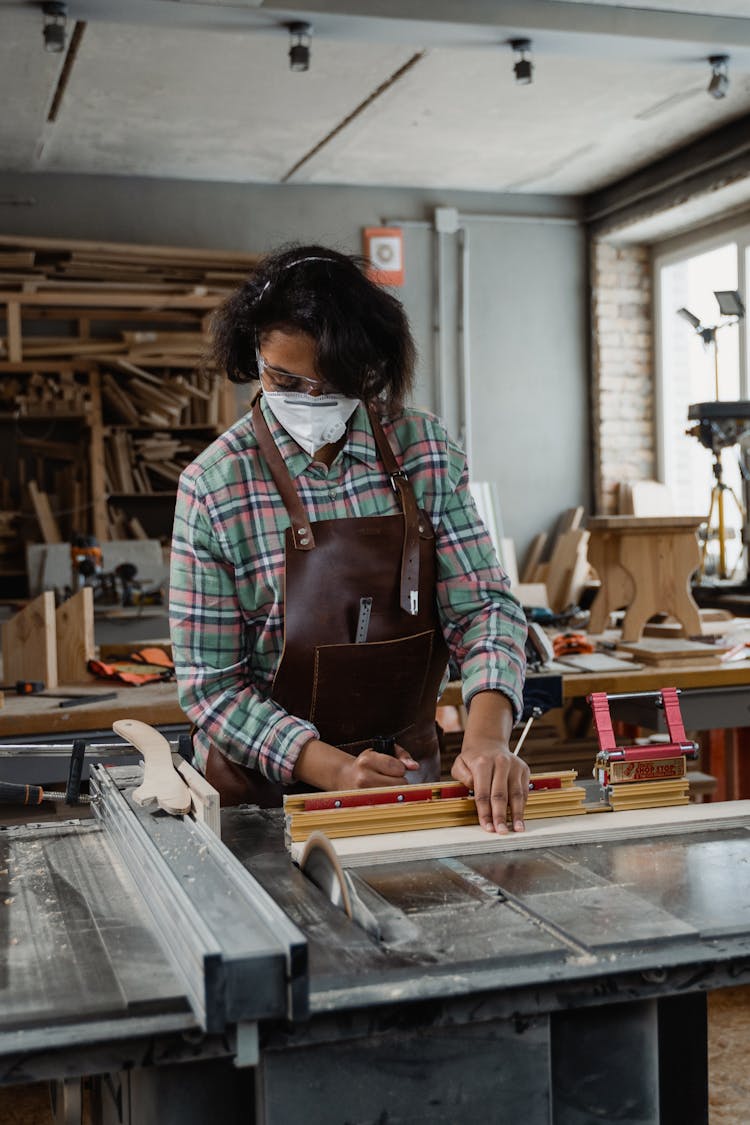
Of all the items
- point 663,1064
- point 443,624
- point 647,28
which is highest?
point 647,28

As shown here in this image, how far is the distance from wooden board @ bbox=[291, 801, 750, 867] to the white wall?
6329 mm

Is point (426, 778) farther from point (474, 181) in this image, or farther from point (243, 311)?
point (474, 181)

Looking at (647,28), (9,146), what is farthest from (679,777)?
(9,146)

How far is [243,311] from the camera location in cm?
199

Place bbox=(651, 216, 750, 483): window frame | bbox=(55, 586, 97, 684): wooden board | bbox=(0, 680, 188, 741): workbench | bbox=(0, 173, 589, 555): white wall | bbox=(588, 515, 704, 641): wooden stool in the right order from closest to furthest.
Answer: bbox=(0, 680, 188, 741): workbench → bbox=(55, 586, 97, 684): wooden board → bbox=(588, 515, 704, 641): wooden stool → bbox=(651, 216, 750, 483): window frame → bbox=(0, 173, 589, 555): white wall

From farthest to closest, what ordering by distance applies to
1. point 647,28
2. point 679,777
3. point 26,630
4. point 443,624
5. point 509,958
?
point 647,28 → point 26,630 → point 443,624 → point 679,777 → point 509,958

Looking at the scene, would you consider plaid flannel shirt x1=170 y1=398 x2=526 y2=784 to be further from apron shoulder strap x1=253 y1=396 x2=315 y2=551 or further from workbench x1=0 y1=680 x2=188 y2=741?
workbench x1=0 y1=680 x2=188 y2=741

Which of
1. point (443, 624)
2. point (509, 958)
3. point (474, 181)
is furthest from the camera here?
point (474, 181)

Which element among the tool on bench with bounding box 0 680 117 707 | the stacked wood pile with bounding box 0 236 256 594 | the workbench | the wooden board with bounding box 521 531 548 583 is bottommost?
the workbench

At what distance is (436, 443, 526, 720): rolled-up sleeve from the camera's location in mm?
1957

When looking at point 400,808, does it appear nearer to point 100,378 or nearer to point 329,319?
point 329,319

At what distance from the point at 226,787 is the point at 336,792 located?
417mm

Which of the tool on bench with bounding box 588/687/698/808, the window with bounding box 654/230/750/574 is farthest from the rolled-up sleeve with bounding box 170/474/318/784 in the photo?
the window with bounding box 654/230/750/574

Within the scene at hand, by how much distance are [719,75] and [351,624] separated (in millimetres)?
4318
